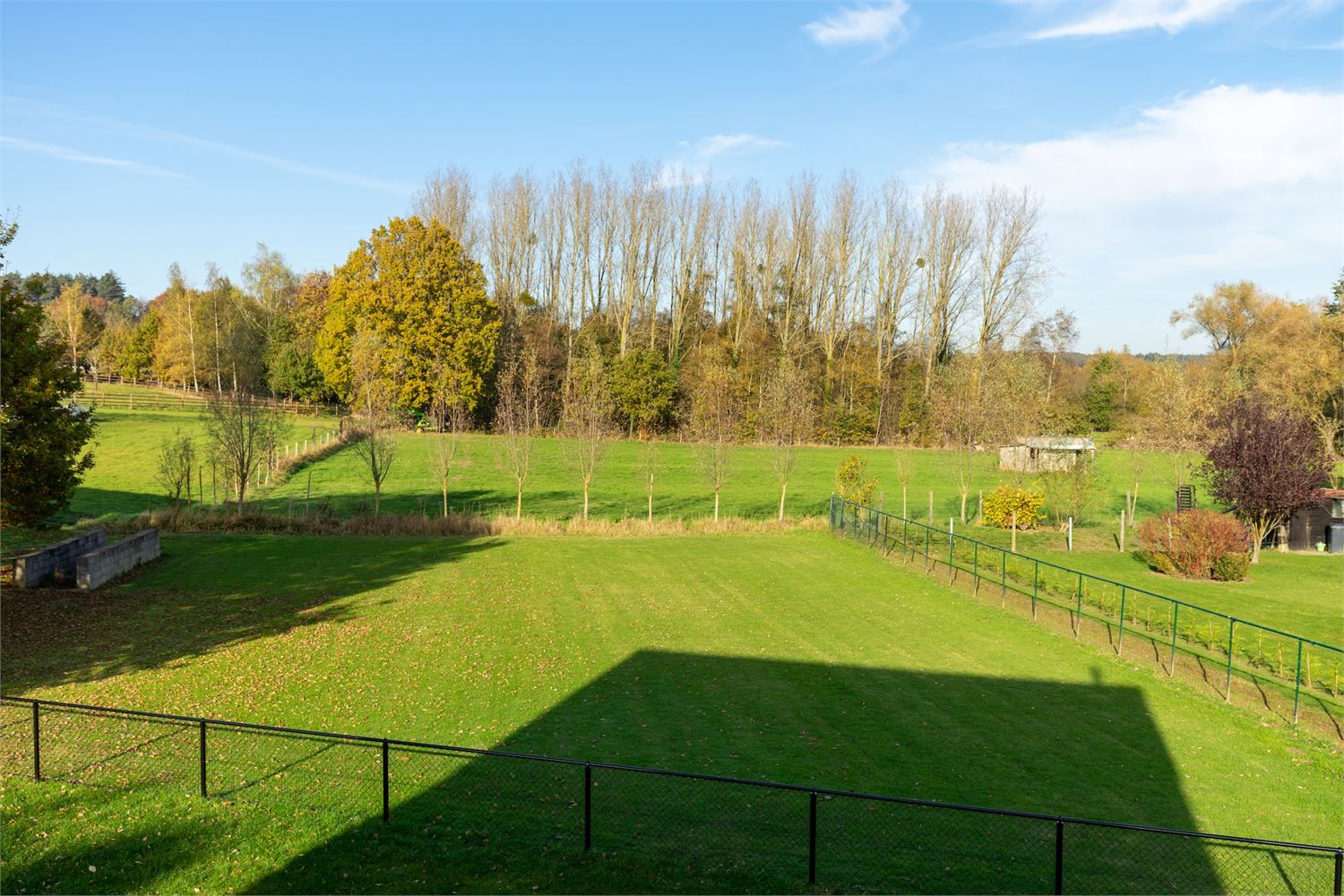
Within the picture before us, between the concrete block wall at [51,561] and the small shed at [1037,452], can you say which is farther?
the small shed at [1037,452]

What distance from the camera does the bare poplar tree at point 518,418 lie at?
3559cm

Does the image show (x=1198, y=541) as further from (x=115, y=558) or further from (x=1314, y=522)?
(x=115, y=558)

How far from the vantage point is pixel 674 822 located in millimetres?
9695

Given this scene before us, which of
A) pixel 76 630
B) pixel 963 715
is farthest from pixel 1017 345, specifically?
pixel 76 630

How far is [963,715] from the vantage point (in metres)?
14.2

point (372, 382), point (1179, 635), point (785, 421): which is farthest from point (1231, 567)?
point (372, 382)

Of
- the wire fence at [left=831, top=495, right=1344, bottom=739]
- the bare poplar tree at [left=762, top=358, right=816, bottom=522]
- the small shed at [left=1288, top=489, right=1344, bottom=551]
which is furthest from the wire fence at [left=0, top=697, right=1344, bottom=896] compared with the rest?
the small shed at [left=1288, top=489, right=1344, bottom=551]

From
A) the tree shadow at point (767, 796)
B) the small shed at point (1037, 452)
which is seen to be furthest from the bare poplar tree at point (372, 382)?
the tree shadow at point (767, 796)

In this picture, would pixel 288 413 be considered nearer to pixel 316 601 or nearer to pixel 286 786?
pixel 316 601

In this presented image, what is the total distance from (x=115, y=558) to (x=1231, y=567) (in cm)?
3207

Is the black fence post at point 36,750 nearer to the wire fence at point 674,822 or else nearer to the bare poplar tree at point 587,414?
the wire fence at point 674,822

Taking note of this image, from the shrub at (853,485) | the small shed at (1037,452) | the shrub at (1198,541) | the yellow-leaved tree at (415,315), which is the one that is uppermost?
the yellow-leaved tree at (415,315)

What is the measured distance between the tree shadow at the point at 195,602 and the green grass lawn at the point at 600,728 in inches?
4.5

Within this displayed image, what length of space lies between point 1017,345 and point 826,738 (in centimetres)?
6692
